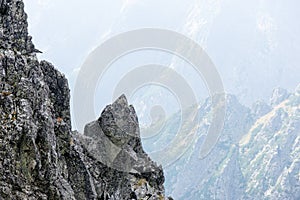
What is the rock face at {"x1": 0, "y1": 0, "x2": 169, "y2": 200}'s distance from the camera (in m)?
30.9

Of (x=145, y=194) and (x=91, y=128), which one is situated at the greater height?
(x=91, y=128)

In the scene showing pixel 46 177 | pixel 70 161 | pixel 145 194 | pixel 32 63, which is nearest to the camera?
pixel 46 177

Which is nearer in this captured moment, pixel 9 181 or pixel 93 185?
pixel 9 181

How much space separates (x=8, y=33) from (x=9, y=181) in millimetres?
13816

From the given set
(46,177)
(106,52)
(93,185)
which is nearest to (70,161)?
(93,185)

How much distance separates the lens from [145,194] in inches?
2082

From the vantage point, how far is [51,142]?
34.2 m

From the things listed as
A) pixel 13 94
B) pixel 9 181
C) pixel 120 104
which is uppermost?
pixel 120 104

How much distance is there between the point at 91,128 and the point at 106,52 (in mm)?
37133

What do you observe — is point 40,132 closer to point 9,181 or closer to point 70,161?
point 9,181

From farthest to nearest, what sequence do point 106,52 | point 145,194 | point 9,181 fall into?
point 106,52 → point 145,194 → point 9,181

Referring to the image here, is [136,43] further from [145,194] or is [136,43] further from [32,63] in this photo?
[32,63]

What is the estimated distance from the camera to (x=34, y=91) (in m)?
33.9

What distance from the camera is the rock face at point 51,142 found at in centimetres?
3094
